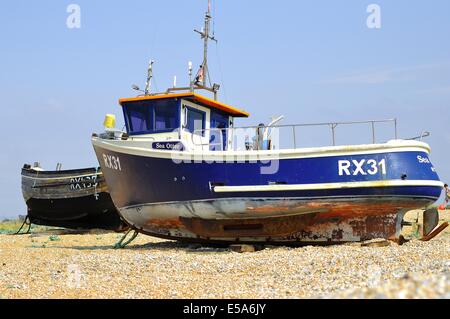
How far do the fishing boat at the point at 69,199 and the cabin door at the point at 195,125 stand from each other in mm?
6749

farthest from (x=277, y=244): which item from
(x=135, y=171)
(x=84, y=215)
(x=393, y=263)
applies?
(x=84, y=215)

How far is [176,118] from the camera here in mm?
11984

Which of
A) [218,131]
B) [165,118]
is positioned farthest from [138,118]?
[218,131]

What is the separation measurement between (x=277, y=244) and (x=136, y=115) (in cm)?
428

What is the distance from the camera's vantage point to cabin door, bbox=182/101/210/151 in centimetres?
1205

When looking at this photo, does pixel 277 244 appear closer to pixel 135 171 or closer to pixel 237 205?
pixel 237 205

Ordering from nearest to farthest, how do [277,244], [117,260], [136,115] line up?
[117,260], [277,244], [136,115]

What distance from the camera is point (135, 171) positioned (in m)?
11.7

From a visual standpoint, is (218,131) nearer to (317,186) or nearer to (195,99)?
(195,99)

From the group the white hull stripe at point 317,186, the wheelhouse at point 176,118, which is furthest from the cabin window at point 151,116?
the white hull stripe at point 317,186

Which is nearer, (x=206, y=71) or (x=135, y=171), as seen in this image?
(x=135, y=171)

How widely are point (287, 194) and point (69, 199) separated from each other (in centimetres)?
1039

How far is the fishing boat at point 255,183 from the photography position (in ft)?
33.7

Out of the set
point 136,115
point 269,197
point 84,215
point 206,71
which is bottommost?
point 84,215
